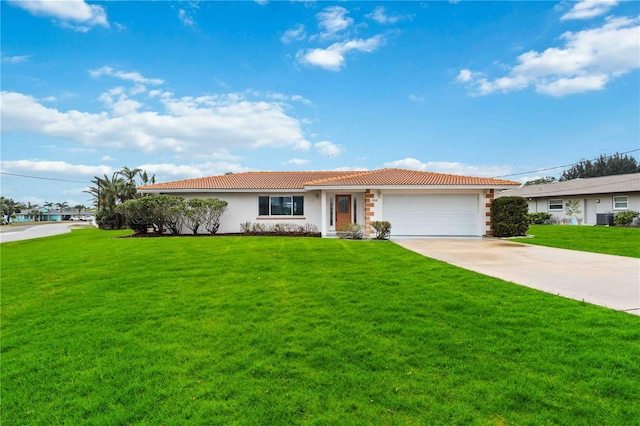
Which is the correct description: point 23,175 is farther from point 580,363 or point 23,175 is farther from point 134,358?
point 580,363

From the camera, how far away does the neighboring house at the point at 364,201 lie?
17.2 meters

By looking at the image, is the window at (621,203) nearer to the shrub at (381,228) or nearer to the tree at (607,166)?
the shrub at (381,228)

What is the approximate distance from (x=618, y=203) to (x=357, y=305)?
31401 mm

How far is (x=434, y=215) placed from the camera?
58.4 ft

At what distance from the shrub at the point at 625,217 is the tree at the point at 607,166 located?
35.4m

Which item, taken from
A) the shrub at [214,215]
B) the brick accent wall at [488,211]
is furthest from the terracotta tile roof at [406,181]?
the shrub at [214,215]

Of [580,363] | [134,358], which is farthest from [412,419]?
[134,358]

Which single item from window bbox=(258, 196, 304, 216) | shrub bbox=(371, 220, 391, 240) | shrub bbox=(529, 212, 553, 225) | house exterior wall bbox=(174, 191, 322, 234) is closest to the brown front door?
house exterior wall bbox=(174, 191, 322, 234)

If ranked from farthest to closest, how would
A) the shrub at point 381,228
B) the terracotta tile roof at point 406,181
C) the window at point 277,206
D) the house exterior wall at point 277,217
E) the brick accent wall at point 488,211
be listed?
the window at point 277,206 < the house exterior wall at point 277,217 < the brick accent wall at point 488,211 < the terracotta tile roof at point 406,181 < the shrub at point 381,228

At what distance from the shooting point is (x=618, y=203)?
87.6 feet

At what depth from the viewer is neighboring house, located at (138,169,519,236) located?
17219mm

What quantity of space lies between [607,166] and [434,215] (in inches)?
2111

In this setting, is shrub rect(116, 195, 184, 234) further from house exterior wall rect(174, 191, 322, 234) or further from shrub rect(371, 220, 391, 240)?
shrub rect(371, 220, 391, 240)

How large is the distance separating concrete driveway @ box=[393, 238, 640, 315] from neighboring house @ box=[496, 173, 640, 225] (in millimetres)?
20155
